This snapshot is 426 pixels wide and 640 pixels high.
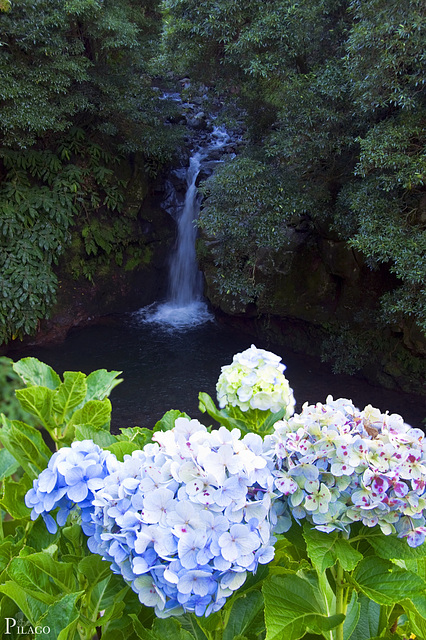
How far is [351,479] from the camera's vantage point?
735 millimetres

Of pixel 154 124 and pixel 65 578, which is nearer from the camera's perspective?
pixel 65 578

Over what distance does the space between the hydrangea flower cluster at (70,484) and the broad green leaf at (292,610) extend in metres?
0.31

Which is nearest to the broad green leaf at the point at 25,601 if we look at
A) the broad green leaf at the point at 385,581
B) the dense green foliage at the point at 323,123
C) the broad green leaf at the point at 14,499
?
the broad green leaf at the point at 14,499

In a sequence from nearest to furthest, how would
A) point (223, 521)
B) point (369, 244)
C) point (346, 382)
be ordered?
1. point (223, 521)
2. point (369, 244)
3. point (346, 382)

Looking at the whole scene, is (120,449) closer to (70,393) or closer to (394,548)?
(70,393)

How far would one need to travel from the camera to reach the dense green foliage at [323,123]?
4.56m

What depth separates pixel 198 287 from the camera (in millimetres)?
9602

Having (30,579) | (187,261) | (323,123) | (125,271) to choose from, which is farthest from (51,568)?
(187,261)

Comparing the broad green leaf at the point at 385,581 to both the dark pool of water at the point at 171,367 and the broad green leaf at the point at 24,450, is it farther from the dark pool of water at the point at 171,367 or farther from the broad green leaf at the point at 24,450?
the dark pool of water at the point at 171,367

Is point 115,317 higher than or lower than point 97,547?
lower

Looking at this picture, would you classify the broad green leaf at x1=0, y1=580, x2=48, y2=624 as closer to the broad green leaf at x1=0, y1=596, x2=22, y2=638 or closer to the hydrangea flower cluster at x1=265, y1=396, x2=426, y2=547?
the broad green leaf at x1=0, y1=596, x2=22, y2=638

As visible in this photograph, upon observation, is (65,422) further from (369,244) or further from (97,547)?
(369,244)

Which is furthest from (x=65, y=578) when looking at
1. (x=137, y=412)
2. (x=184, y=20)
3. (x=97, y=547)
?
(x=184, y=20)

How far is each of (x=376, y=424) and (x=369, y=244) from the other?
4270mm
